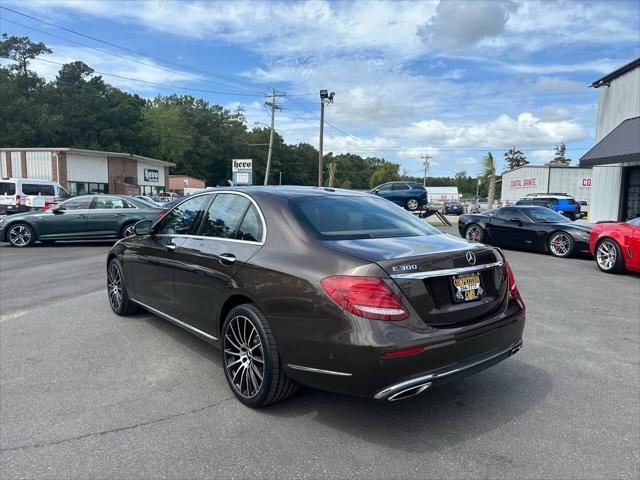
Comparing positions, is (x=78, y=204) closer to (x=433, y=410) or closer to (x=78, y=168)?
(x=433, y=410)

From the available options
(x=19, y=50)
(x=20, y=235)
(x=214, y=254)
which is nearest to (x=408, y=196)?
(x=20, y=235)

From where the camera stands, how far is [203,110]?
91938 millimetres

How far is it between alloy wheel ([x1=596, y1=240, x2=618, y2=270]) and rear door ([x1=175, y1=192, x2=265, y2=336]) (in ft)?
27.8

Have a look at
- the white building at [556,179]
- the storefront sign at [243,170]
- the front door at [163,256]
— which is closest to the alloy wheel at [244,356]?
the front door at [163,256]

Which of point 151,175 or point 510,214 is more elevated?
point 151,175

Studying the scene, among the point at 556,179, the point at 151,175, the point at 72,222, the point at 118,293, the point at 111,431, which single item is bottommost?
the point at 111,431

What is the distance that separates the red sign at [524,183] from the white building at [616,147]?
3058 cm

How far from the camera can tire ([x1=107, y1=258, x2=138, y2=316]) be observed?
17.9 ft

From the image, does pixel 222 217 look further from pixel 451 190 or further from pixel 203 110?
pixel 203 110

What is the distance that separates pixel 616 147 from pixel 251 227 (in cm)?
1733

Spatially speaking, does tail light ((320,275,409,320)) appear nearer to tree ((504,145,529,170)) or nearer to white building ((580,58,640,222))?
white building ((580,58,640,222))

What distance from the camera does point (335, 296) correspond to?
2834 mm

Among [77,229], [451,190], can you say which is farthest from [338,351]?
[451,190]

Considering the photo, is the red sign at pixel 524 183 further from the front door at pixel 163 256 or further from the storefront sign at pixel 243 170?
the front door at pixel 163 256
